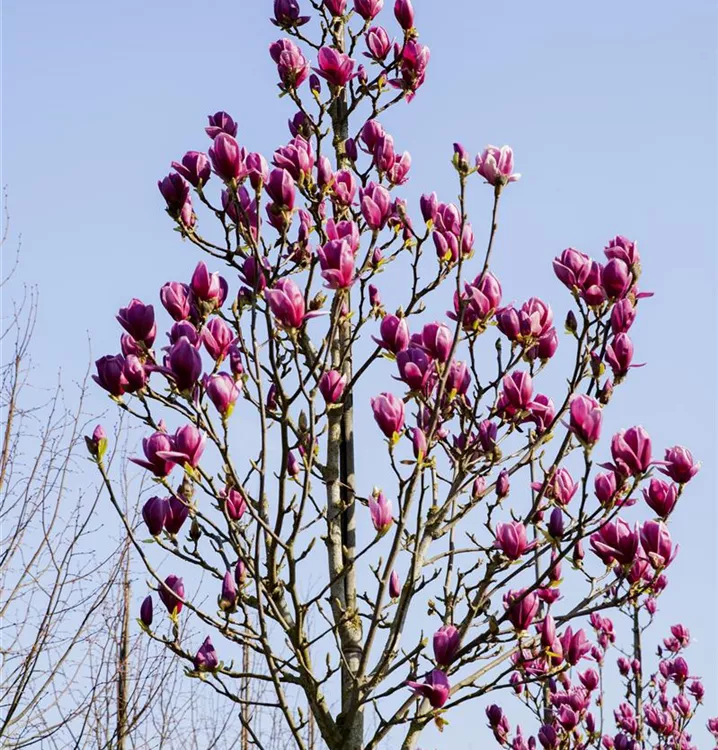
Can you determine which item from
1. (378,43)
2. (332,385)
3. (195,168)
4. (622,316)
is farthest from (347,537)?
(378,43)

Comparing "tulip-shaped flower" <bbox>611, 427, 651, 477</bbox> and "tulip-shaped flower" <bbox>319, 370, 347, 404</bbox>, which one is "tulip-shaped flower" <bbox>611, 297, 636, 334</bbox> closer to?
"tulip-shaped flower" <bbox>611, 427, 651, 477</bbox>

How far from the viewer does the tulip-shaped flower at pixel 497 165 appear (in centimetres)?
266

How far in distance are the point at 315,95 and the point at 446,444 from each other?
1308 mm

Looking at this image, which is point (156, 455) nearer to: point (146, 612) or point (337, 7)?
point (146, 612)

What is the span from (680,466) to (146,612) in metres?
1.43

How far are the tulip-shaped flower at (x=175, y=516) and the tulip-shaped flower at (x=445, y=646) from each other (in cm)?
70

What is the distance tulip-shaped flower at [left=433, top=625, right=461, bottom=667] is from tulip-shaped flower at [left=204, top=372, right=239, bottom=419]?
Result: 753 millimetres

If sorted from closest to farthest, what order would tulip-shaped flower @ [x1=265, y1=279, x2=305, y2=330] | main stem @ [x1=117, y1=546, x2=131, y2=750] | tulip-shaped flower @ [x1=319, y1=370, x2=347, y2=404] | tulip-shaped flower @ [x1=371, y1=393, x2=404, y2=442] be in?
1. tulip-shaped flower @ [x1=265, y1=279, x2=305, y2=330]
2. tulip-shaped flower @ [x1=371, y1=393, x2=404, y2=442]
3. tulip-shaped flower @ [x1=319, y1=370, x2=347, y2=404]
4. main stem @ [x1=117, y1=546, x2=131, y2=750]

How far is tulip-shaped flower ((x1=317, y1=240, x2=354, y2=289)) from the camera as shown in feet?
7.89

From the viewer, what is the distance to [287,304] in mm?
2357

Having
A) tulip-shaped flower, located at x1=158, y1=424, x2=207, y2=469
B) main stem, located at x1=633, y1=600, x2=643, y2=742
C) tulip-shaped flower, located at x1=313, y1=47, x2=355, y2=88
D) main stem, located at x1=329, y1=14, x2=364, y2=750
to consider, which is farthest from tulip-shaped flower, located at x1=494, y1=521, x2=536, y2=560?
main stem, located at x1=633, y1=600, x2=643, y2=742

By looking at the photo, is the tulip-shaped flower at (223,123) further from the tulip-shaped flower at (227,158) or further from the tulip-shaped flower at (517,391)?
the tulip-shaped flower at (517,391)

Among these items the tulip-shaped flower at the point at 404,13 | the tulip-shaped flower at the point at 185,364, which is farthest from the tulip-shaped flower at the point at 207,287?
the tulip-shaped flower at the point at 404,13

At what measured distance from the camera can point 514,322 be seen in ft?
8.91
